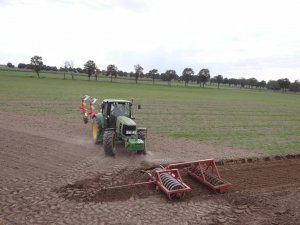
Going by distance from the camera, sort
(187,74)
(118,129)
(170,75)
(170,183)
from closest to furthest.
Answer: (170,183), (118,129), (170,75), (187,74)

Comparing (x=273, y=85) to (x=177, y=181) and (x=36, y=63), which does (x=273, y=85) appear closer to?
(x=36, y=63)

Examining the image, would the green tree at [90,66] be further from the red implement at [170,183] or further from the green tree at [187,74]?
the red implement at [170,183]

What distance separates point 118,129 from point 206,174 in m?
4.17

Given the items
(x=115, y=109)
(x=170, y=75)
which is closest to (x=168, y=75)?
(x=170, y=75)

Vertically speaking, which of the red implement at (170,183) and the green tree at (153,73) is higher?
the green tree at (153,73)

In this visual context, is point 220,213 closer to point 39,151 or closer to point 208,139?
point 39,151

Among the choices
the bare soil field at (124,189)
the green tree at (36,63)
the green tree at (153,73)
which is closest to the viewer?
the bare soil field at (124,189)

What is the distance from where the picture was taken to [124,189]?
9.52 metres

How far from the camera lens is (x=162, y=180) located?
9.74 metres

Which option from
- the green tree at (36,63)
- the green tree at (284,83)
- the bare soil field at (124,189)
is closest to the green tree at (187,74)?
the green tree at (284,83)

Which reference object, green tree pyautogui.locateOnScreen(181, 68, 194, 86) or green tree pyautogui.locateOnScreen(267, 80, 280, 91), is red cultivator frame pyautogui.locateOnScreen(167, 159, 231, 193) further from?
green tree pyautogui.locateOnScreen(267, 80, 280, 91)

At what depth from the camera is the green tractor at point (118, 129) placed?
1266cm

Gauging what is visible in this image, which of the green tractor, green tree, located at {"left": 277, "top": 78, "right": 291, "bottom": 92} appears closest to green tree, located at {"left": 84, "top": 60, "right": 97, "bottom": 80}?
green tree, located at {"left": 277, "top": 78, "right": 291, "bottom": 92}

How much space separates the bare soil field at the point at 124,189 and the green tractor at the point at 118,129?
0.47m
